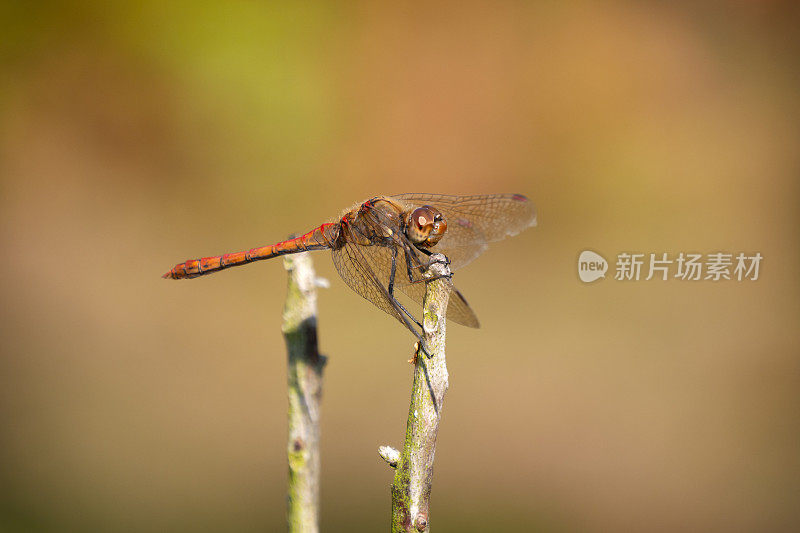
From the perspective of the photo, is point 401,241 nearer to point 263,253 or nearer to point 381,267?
point 381,267

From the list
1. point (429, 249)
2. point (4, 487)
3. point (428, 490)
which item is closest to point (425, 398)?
point (428, 490)

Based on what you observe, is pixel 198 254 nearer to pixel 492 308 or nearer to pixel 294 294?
pixel 492 308

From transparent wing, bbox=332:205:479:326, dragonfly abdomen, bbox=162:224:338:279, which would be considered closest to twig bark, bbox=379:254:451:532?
transparent wing, bbox=332:205:479:326

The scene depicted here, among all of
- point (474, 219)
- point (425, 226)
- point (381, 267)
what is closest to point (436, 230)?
point (425, 226)

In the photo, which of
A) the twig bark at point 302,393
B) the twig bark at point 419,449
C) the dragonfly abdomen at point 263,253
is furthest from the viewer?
the dragonfly abdomen at point 263,253

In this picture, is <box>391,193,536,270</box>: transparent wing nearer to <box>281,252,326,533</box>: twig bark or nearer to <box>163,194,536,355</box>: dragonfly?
<box>163,194,536,355</box>: dragonfly

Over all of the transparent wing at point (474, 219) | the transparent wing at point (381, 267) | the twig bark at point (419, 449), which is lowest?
the twig bark at point (419, 449)

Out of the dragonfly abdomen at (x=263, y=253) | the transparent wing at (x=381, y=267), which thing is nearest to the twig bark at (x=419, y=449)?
the transparent wing at (x=381, y=267)

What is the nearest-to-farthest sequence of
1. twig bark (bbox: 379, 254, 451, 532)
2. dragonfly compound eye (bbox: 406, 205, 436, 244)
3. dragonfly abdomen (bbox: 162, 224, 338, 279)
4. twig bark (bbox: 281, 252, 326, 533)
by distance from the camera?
1. twig bark (bbox: 379, 254, 451, 532)
2. twig bark (bbox: 281, 252, 326, 533)
3. dragonfly compound eye (bbox: 406, 205, 436, 244)
4. dragonfly abdomen (bbox: 162, 224, 338, 279)

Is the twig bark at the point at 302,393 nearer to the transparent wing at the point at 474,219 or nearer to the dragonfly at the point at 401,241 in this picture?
the dragonfly at the point at 401,241
